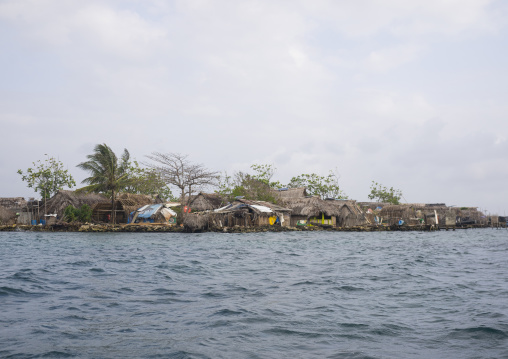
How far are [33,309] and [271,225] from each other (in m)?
36.9

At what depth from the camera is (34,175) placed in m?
50.1

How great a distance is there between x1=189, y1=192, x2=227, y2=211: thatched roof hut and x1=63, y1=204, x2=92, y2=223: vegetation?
10.6m

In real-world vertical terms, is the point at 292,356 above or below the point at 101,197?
below

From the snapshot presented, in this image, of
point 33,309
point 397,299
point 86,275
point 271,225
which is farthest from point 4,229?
point 397,299

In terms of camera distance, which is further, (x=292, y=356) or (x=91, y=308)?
(x=91, y=308)

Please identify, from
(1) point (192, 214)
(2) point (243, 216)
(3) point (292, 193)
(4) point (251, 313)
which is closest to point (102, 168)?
(1) point (192, 214)

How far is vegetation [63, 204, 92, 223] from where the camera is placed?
43062 mm

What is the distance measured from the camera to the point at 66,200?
45094 mm

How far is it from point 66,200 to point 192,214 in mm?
14844

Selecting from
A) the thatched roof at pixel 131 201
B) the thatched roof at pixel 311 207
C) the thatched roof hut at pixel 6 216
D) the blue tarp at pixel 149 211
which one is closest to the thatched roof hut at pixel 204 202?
the thatched roof at pixel 131 201

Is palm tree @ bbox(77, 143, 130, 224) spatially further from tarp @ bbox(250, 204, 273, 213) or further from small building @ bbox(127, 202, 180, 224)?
tarp @ bbox(250, 204, 273, 213)

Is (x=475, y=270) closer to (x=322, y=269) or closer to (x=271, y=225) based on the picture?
(x=322, y=269)

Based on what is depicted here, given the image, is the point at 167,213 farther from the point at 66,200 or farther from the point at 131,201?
the point at 66,200

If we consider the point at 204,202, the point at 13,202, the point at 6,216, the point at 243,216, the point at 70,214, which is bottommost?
the point at 243,216
